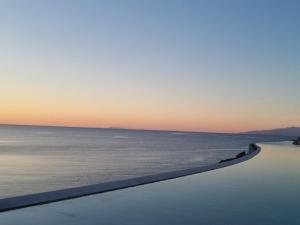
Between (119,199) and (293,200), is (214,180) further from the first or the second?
(119,199)

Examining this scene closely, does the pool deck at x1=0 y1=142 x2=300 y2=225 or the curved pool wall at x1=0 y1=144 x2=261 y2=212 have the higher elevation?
the curved pool wall at x1=0 y1=144 x2=261 y2=212

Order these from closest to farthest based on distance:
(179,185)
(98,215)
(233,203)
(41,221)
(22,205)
A: 1. (41,221)
2. (98,215)
3. (22,205)
4. (233,203)
5. (179,185)

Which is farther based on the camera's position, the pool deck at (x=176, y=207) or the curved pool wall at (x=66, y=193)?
the curved pool wall at (x=66, y=193)

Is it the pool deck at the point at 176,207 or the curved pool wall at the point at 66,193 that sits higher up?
the curved pool wall at the point at 66,193

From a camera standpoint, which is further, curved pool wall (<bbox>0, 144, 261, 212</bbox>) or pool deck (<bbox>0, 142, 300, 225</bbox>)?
curved pool wall (<bbox>0, 144, 261, 212</bbox>)

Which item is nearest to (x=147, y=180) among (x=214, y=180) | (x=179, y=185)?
(x=179, y=185)

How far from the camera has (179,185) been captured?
14.2 m

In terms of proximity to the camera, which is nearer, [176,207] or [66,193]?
[176,207]

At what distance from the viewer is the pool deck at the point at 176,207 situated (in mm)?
8330

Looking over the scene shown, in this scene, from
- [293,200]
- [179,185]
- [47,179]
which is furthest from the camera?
[47,179]

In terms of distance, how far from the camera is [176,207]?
9812 millimetres

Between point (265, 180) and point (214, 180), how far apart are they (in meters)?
2.03

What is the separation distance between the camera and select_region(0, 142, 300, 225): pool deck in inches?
328

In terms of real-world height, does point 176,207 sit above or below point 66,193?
below
